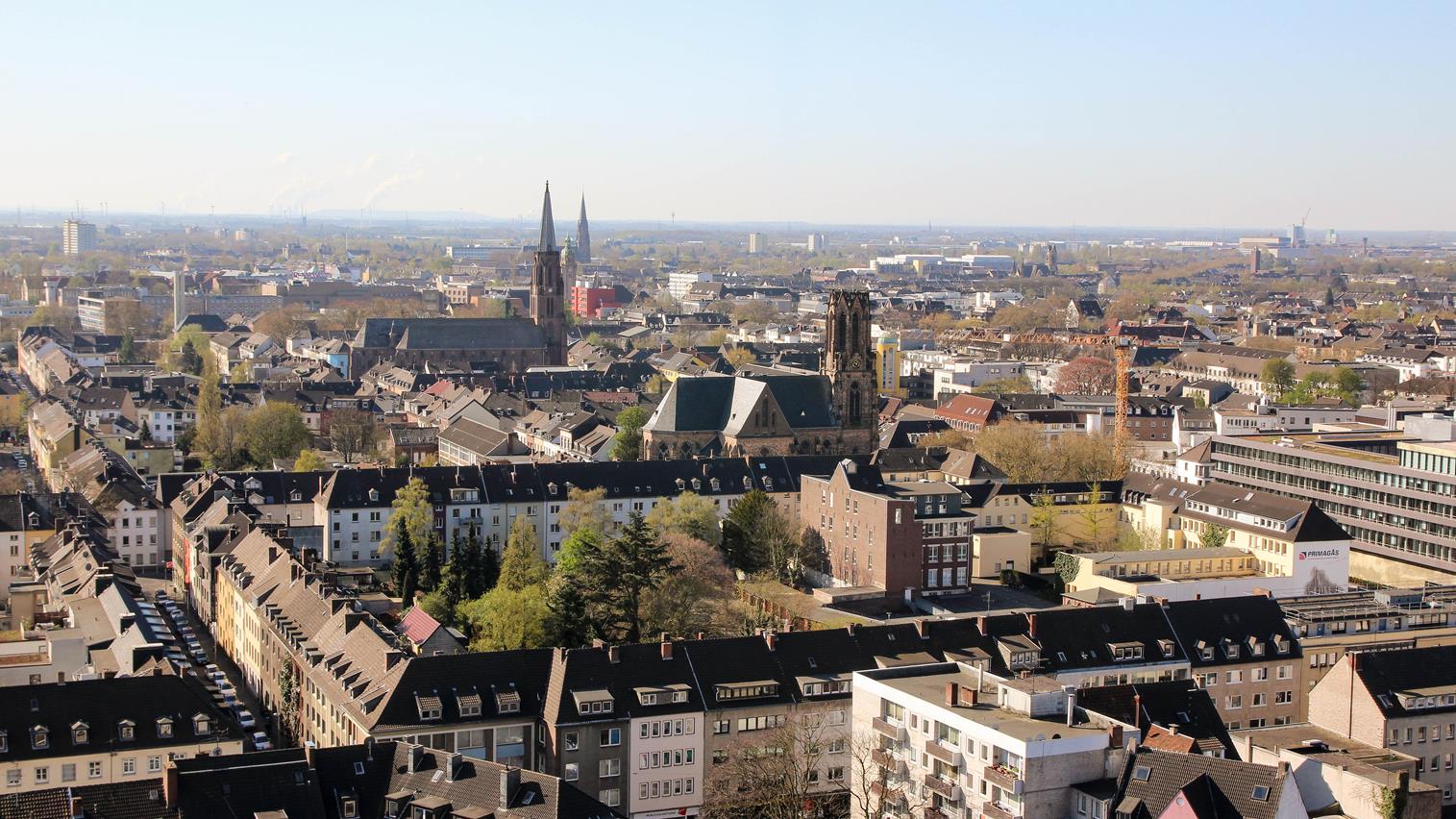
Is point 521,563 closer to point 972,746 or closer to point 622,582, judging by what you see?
point 622,582

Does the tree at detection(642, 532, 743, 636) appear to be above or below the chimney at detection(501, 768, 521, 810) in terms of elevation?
below

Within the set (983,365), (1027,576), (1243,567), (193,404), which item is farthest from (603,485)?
(983,365)

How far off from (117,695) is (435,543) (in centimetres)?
2318

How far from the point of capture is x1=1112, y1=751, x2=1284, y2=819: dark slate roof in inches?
1325

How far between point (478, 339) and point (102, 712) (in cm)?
10370

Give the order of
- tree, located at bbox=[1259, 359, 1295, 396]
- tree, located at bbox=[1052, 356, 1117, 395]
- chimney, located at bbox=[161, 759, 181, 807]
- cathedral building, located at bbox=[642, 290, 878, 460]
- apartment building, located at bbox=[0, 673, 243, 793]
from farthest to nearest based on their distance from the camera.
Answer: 1. tree, located at bbox=[1052, 356, 1117, 395]
2. tree, located at bbox=[1259, 359, 1295, 396]
3. cathedral building, located at bbox=[642, 290, 878, 460]
4. apartment building, located at bbox=[0, 673, 243, 793]
5. chimney, located at bbox=[161, 759, 181, 807]

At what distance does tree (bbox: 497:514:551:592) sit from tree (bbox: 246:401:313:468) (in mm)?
31944

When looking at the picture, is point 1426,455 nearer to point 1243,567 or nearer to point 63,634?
point 1243,567

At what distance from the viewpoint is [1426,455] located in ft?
239

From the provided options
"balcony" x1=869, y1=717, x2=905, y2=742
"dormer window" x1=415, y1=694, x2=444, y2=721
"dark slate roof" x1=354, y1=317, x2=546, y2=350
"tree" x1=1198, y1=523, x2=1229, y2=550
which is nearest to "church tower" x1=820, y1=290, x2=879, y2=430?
"tree" x1=1198, y1=523, x2=1229, y2=550

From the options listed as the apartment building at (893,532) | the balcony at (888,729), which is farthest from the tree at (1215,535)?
the balcony at (888,729)

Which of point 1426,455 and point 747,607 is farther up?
point 1426,455

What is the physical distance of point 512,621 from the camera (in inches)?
2188

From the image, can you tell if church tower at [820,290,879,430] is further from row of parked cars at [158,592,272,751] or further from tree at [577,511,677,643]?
row of parked cars at [158,592,272,751]
